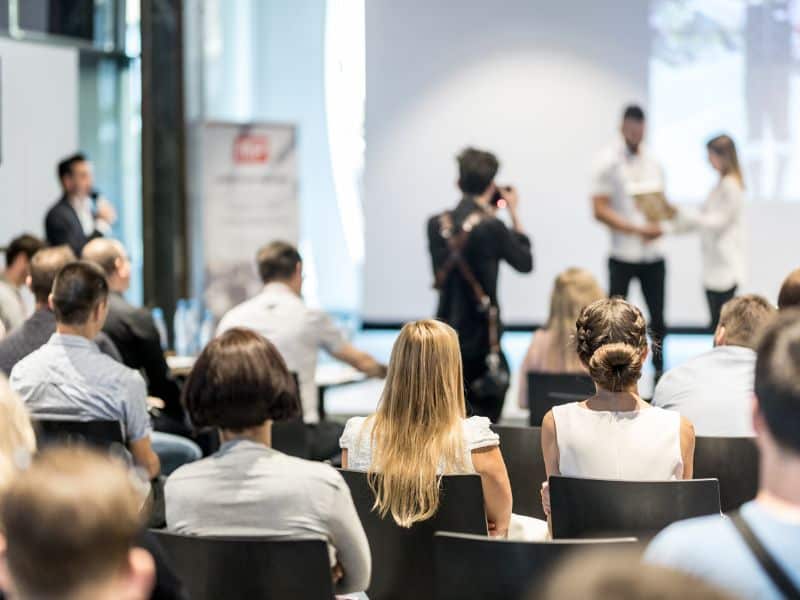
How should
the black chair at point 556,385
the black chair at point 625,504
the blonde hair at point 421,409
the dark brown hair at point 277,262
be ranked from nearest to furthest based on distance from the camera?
the black chair at point 625,504 < the blonde hair at point 421,409 < the black chair at point 556,385 < the dark brown hair at point 277,262

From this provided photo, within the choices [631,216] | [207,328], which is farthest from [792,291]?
[207,328]

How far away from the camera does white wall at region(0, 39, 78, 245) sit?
8.65 m

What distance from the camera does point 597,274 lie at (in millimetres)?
10609

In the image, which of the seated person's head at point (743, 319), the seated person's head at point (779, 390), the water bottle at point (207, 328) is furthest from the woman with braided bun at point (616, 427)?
the water bottle at point (207, 328)

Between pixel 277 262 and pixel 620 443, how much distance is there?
101 inches

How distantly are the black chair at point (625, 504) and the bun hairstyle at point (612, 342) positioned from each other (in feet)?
1.37

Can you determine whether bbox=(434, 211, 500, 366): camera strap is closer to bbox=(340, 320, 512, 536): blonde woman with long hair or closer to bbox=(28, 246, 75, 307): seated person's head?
bbox=(28, 246, 75, 307): seated person's head

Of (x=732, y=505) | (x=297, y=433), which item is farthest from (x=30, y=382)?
(x=732, y=505)

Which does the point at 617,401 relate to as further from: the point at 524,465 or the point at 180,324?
the point at 180,324

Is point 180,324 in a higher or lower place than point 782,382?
lower

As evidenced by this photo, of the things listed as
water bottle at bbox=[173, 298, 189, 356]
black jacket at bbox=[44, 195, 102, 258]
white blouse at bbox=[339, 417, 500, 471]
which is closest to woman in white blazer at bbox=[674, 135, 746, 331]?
water bottle at bbox=[173, 298, 189, 356]

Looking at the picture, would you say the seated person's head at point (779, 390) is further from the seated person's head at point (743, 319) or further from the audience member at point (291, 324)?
the audience member at point (291, 324)

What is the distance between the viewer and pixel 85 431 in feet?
12.5

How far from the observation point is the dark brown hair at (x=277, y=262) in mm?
5492
